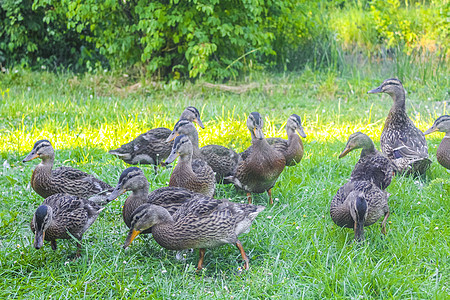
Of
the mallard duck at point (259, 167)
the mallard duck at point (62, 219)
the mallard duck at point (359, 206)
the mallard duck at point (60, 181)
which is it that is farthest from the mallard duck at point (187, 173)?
the mallard duck at point (359, 206)

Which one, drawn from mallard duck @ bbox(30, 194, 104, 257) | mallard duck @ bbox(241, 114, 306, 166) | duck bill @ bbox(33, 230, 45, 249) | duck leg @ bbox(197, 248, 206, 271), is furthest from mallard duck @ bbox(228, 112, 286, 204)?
duck bill @ bbox(33, 230, 45, 249)

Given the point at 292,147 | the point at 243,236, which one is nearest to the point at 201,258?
the point at 243,236

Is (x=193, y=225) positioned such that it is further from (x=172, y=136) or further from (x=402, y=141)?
(x=402, y=141)

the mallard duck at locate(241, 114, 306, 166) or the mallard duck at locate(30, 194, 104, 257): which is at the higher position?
the mallard duck at locate(30, 194, 104, 257)

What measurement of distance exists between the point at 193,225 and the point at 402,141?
3.21 metres

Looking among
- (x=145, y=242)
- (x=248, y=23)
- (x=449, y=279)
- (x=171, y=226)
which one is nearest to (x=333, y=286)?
(x=449, y=279)

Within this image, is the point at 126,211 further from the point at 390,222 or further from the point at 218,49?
the point at 218,49

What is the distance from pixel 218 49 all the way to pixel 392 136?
19.1 ft

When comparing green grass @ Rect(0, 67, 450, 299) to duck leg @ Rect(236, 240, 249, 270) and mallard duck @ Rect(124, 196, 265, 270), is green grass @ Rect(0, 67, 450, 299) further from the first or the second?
mallard duck @ Rect(124, 196, 265, 270)

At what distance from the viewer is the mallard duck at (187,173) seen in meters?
4.94

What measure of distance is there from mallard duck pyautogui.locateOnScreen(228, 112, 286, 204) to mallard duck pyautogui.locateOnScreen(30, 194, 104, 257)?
154 cm

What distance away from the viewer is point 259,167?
5109 mm

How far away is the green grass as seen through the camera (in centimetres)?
369

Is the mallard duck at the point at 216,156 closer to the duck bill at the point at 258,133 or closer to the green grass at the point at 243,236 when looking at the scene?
the green grass at the point at 243,236
